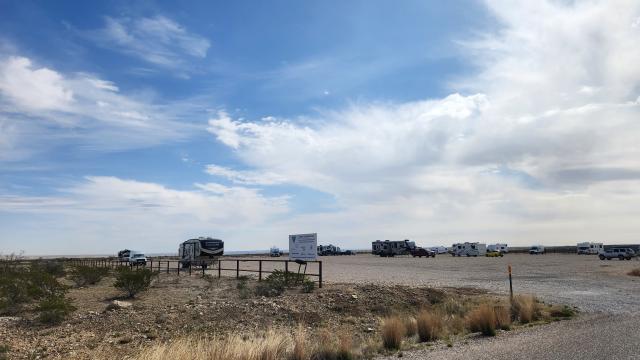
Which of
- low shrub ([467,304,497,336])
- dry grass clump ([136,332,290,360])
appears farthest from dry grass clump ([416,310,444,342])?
dry grass clump ([136,332,290,360])

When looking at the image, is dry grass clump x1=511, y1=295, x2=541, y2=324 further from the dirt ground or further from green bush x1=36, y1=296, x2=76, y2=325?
green bush x1=36, y1=296, x2=76, y2=325

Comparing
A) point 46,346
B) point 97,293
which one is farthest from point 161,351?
point 97,293

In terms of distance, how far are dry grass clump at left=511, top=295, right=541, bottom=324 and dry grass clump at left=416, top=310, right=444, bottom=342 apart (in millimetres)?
2925

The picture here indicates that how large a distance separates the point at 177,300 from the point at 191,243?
28422 mm

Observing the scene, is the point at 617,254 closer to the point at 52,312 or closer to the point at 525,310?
the point at 525,310

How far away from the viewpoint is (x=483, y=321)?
13641 millimetres

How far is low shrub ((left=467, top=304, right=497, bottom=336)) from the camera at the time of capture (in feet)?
43.4

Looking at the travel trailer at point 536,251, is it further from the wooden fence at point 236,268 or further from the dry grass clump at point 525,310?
the dry grass clump at point 525,310

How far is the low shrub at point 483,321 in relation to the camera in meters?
13.2


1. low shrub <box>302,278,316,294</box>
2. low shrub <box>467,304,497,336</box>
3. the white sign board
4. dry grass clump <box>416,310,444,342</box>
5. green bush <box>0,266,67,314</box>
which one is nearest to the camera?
dry grass clump <box>416,310,444,342</box>

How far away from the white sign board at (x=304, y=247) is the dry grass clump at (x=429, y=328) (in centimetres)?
1221

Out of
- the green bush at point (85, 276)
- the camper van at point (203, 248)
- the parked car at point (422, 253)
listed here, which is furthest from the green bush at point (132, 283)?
the parked car at point (422, 253)

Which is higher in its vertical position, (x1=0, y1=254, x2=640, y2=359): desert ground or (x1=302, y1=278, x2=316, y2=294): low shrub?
(x1=302, y1=278, x2=316, y2=294): low shrub

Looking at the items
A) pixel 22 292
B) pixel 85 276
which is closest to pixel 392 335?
pixel 22 292
